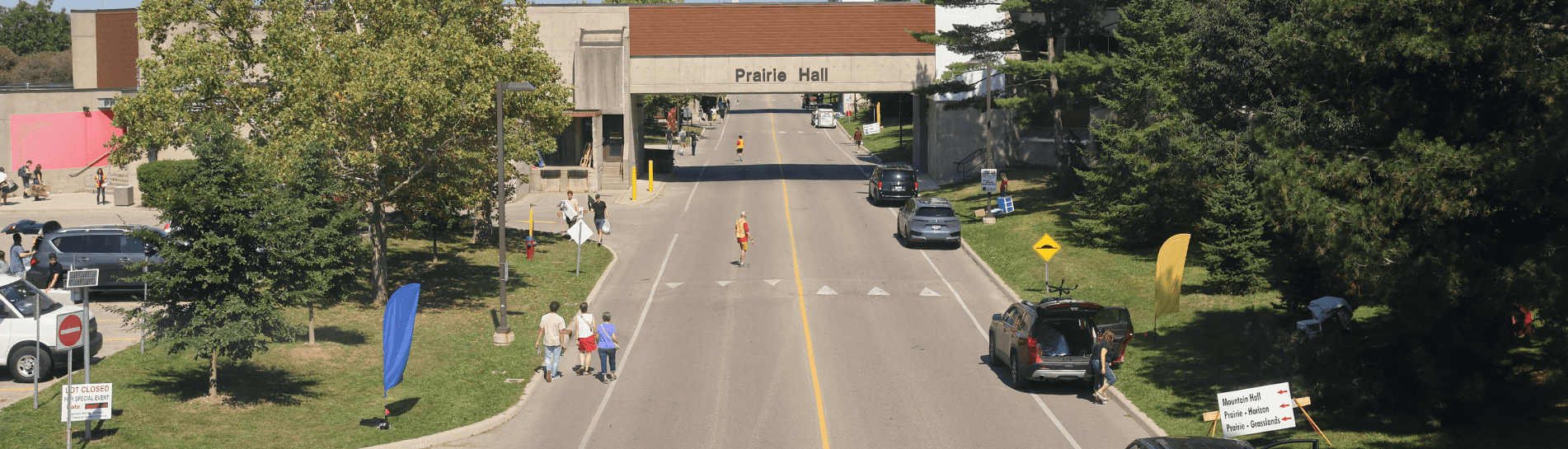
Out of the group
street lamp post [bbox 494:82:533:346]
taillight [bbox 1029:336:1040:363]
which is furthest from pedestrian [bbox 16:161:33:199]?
taillight [bbox 1029:336:1040:363]

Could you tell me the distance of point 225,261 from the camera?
51.9ft

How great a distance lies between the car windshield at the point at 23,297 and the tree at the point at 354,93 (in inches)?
169

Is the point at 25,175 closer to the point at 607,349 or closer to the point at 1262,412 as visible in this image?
the point at 607,349

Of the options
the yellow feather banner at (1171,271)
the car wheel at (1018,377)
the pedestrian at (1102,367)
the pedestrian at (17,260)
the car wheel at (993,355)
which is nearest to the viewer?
the pedestrian at (1102,367)

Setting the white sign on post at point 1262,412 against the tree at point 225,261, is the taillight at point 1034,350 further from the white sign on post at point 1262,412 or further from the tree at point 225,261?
the tree at point 225,261

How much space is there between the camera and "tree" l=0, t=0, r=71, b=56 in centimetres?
9225

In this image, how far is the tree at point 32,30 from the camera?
3632 inches

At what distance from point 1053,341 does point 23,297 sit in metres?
17.2

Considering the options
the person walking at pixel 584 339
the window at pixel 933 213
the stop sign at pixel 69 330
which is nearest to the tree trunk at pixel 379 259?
the person walking at pixel 584 339

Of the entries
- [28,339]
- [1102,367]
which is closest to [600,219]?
[28,339]

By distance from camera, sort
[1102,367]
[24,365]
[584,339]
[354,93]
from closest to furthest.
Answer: [24,365], [1102,367], [584,339], [354,93]

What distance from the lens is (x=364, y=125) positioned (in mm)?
22797

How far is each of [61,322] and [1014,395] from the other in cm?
1400

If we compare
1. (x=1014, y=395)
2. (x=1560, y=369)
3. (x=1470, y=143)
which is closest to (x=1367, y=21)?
(x=1470, y=143)
